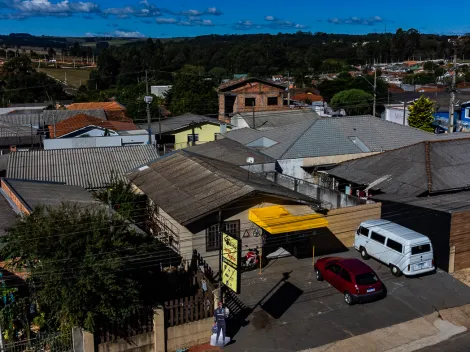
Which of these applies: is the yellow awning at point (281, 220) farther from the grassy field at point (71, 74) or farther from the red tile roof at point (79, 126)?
the grassy field at point (71, 74)

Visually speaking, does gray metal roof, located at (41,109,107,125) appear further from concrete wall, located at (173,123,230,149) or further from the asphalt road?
the asphalt road

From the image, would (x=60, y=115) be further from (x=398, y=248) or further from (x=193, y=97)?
(x=398, y=248)

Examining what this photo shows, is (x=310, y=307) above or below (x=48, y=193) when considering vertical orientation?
below

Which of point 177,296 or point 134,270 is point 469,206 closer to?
point 177,296

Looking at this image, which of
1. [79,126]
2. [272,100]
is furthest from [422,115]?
[79,126]

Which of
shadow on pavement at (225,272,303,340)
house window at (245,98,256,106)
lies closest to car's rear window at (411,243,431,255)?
shadow on pavement at (225,272,303,340)

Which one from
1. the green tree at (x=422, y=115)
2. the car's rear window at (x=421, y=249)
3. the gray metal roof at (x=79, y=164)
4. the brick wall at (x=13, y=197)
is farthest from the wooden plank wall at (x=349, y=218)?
the green tree at (x=422, y=115)
